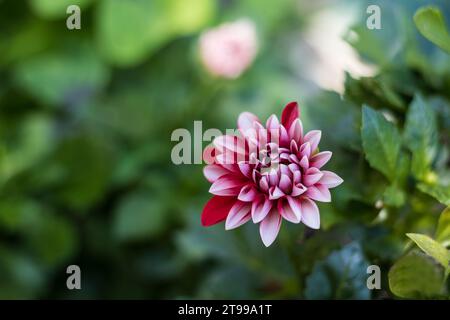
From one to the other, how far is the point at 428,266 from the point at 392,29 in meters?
0.39

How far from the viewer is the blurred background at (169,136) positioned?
0.52 meters

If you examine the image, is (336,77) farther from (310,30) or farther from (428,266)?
(428,266)

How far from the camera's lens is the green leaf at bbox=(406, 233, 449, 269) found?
387mm

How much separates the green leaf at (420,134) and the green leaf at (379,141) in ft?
0.08

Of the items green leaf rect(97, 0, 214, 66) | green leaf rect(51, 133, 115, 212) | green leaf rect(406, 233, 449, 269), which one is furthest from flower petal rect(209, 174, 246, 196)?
green leaf rect(97, 0, 214, 66)

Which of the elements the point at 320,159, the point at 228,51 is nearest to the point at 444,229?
the point at 320,159

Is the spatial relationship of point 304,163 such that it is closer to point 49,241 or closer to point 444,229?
point 444,229

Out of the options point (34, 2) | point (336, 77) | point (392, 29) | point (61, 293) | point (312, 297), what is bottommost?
point (312, 297)

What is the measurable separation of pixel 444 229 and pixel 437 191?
3cm

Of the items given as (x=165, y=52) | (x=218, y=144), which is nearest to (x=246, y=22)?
(x=165, y=52)

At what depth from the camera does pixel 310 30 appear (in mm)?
1792

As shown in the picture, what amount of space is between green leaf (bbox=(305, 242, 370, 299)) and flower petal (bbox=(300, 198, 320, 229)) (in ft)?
0.34

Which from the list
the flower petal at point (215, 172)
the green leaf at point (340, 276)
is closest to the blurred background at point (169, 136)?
the green leaf at point (340, 276)

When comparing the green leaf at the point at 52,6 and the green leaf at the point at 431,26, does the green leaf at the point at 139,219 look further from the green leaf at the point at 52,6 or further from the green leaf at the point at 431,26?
the green leaf at the point at 431,26
